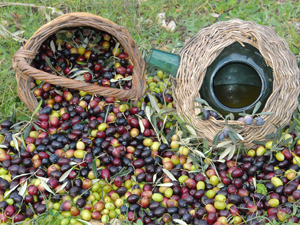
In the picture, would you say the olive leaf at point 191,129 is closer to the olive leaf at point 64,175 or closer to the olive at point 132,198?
the olive at point 132,198

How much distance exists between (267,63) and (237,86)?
258mm

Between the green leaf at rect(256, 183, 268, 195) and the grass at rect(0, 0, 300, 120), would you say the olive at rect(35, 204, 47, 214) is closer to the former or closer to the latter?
the green leaf at rect(256, 183, 268, 195)

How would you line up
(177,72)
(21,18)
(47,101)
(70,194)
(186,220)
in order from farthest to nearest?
(21,18), (47,101), (177,72), (70,194), (186,220)

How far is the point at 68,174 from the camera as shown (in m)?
2.23

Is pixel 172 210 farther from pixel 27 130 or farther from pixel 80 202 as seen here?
pixel 27 130

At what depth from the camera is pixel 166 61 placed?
2375mm

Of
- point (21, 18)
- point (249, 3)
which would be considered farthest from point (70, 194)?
point (249, 3)

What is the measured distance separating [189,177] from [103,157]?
26.1 inches

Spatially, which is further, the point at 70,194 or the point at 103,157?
the point at 103,157

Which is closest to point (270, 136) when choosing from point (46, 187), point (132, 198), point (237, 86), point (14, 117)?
point (237, 86)

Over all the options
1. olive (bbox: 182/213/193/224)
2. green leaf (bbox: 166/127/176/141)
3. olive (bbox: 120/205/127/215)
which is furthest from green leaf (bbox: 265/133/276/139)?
olive (bbox: 120/205/127/215)

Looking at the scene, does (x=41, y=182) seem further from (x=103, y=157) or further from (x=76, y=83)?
(x=76, y=83)

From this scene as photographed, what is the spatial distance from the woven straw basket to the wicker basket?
0.38 metres

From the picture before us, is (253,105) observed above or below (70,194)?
above
